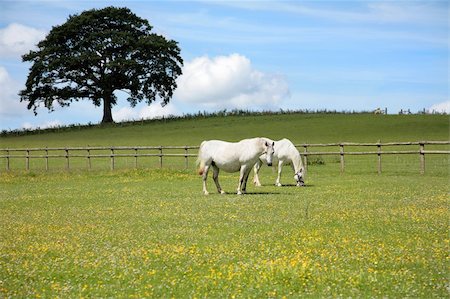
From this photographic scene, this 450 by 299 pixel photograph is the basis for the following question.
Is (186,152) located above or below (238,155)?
below

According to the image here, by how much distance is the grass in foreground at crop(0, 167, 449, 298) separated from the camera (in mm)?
9250

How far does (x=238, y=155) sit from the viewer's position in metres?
22.4

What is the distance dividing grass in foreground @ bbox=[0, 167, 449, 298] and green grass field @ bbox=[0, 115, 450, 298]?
30 millimetres

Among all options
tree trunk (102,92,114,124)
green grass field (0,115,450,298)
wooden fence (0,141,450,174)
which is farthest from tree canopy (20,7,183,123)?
green grass field (0,115,450,298)

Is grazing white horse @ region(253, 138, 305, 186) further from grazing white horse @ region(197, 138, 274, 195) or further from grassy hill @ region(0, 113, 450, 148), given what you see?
grassy hill @ region(0, 113, 450, 148)

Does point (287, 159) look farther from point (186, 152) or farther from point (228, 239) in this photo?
point (228, 239)

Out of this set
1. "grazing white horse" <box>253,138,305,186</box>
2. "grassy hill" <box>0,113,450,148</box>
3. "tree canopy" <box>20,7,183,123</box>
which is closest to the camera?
"grazing white horse" <box>253,138,305,186</box>

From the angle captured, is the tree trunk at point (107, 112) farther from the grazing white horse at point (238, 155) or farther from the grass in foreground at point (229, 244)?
the grazing white horse at point (238, 155)

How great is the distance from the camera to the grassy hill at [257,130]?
52.4m

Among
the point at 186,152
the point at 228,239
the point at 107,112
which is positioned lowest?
the point at 228,239

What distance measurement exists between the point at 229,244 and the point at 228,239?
24.0 inches

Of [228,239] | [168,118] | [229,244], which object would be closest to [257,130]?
[168,118]

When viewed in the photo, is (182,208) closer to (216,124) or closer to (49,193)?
(49,193)

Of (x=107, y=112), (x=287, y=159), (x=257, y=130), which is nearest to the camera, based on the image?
(x=287, y=159)
